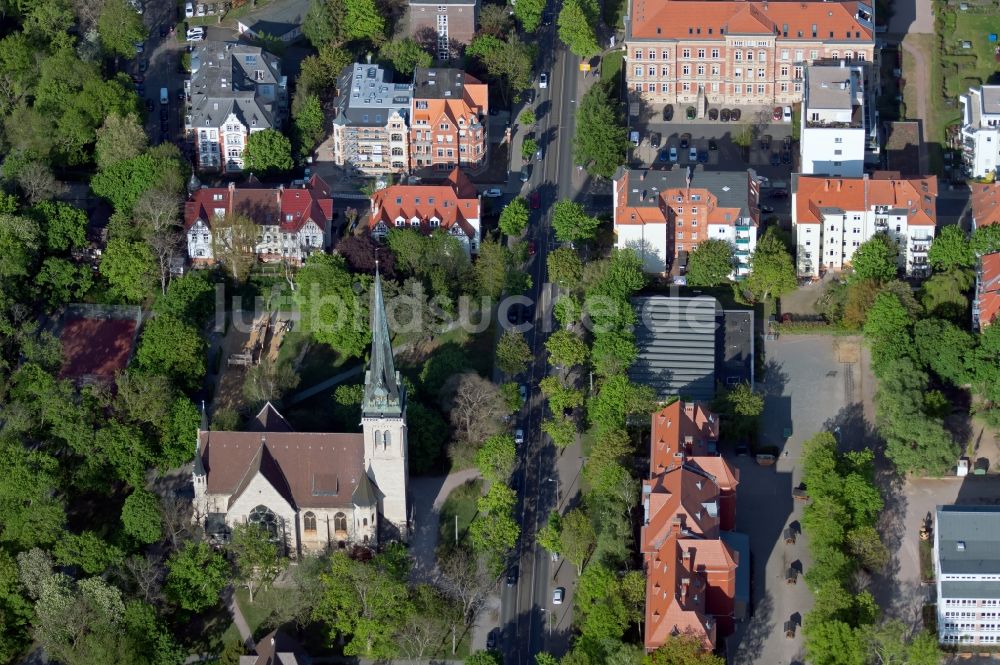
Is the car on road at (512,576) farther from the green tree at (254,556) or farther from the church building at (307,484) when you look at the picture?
the green tree at (254,556)

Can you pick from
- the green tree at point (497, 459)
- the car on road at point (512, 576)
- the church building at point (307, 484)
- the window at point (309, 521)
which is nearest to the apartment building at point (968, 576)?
the car on road at point (512, 576)

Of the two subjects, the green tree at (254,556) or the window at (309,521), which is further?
the window at (309,521)

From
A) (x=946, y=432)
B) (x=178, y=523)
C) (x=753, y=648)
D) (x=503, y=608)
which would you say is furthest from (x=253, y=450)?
(x=946, y=432)

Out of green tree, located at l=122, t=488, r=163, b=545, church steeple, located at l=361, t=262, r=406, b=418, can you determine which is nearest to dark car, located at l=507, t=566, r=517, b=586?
church steeple, located at l=361, t=262, r=406, b=418

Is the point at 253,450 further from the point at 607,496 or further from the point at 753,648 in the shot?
the point at 753,648

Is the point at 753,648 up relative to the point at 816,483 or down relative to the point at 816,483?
down

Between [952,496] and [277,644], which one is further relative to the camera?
[952,496]
